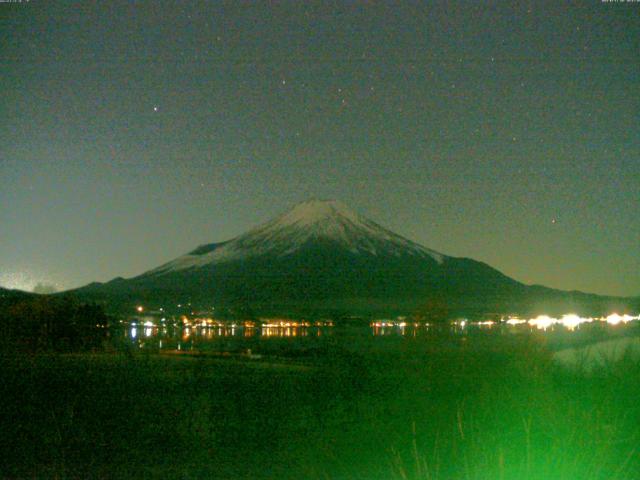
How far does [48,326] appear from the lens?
30.6m

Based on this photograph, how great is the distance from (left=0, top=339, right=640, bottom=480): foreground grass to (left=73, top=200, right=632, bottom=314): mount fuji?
2811 inches

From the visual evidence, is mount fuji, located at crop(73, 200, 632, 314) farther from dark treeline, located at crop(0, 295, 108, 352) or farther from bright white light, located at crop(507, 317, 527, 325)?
dark treeline, located at crop(0, 295, 108, 352)

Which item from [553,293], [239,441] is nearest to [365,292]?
[553,293]

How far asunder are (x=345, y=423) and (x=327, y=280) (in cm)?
10489

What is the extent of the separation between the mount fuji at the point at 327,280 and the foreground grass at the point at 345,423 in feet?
234

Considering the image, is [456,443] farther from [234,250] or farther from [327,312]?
[234,250]

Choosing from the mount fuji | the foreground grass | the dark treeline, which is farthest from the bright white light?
the foreground grass

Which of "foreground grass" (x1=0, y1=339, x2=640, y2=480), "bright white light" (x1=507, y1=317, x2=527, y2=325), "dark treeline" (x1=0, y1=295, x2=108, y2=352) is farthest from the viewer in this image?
"bright white light" (x1=507, y1=317, x2=527, y2=325)

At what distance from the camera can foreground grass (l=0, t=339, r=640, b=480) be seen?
8477 millimetres

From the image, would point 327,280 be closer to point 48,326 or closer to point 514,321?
point 514,321

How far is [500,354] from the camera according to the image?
18.1m

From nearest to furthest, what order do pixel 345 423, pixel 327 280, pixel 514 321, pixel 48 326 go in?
pixel 345 423
pixel 48 326
pixel 514 321
pixel 327 280

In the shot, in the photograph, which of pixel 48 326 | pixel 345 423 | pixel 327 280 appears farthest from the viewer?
pixel 327 280

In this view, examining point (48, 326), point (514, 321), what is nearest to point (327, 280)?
point (514, 321)
